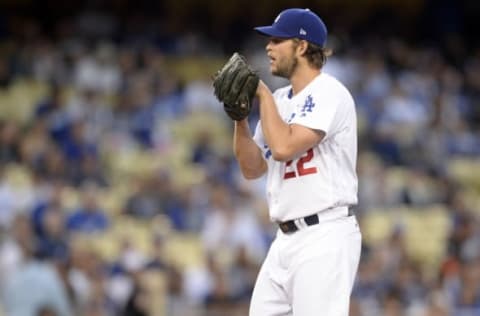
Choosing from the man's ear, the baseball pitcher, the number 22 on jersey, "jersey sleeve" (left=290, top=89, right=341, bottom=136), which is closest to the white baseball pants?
the baseball pitcher

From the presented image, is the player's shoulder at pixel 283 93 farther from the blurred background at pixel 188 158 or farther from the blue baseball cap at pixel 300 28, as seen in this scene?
the blurred background at pixel 188 158

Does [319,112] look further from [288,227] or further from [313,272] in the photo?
[313,272]

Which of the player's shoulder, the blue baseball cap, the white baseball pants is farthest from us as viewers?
the player's shoulder

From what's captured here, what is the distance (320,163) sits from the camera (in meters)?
5.45

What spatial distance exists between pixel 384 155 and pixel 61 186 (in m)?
4.47

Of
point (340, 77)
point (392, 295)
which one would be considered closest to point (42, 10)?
point (340, 77)

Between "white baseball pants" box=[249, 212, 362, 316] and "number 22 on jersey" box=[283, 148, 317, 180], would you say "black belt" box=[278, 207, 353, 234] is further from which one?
"number 22 on jersey" box=[283, 148, 317, 180]

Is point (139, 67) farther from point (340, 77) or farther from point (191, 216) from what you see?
point (191, 216)

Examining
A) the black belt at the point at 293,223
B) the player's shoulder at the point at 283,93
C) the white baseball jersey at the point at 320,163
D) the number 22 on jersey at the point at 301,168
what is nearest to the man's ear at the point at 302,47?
the white baseball jersey at the point at 320,163

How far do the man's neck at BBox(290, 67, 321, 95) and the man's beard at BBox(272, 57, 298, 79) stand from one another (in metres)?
0.03

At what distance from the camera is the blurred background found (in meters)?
10.5

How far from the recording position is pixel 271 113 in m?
5.35

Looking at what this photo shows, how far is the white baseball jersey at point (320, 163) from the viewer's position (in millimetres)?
5395

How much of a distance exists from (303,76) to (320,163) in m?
0.40
